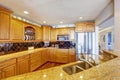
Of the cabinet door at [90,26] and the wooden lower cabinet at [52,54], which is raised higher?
the cabinet door at [90,26]

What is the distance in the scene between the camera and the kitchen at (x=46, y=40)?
2500 mm

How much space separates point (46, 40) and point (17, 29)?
2.39 metres

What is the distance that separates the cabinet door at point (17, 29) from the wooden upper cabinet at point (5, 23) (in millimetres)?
282

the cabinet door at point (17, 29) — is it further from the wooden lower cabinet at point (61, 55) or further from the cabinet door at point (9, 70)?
the wooden lower cabinet at point (61, 55)

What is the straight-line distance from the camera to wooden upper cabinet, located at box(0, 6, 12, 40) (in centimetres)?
261

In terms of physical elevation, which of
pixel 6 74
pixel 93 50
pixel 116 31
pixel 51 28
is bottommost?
pixel 6 74

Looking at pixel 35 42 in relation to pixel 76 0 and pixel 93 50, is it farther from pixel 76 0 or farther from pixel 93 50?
pixel 76 0

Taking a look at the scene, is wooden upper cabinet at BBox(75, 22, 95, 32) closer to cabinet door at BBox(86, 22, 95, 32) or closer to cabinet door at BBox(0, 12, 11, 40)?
cabinet door at BBox(86, 22, 95, 32)

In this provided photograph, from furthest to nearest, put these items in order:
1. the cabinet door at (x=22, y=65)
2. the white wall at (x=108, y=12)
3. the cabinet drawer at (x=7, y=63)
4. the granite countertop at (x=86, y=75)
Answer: the cabinet door at (x=22, y=65) < the white wall at (x=108, y=12) < the cabinet drawer at (x=7, y=63) < the granite countertop at (x=86, y=75)

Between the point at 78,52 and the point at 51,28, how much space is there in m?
2.22

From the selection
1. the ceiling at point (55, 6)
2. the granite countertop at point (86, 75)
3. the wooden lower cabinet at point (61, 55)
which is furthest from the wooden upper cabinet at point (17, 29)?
the granite countertop at point (86, 75)

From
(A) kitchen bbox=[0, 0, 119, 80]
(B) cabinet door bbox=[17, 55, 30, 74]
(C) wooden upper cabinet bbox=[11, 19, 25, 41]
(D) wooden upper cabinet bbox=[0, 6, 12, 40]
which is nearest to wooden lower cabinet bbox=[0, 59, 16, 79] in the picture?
(A) kitchen bbox=[0, 0, 119, 80]

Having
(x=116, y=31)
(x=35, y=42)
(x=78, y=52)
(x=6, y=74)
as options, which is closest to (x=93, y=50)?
(x=78, y=52)

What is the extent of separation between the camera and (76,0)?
230 cm
